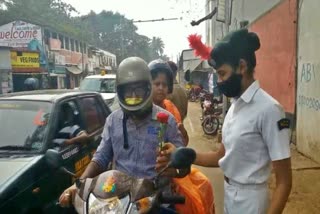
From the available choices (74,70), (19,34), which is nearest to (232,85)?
(19,34)

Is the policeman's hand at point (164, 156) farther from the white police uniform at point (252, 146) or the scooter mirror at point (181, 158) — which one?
the white police uniform at point (252, 146)

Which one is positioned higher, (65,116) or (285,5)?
(285,5)

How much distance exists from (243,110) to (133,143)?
721 mm

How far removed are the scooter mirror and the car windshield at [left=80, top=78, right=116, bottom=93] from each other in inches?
489

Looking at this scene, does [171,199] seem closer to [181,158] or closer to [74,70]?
[181,158]

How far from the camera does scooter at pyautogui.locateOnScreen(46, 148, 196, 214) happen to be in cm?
193

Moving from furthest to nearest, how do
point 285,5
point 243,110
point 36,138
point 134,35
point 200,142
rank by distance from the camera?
point 134,35 → point 200,142 → point 285,5 → point 36,138 → point 243,110

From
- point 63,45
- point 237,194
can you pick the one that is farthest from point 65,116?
point 63,45

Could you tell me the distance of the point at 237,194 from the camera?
2.23 metres

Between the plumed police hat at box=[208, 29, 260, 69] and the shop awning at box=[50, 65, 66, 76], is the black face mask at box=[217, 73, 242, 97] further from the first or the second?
the shop awning at box=[50, 65, 66, 76]

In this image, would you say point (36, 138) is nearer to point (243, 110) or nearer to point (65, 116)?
point (65, 116)

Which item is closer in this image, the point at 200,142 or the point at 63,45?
the point at 200,142

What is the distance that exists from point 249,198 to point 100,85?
1276 centimetres

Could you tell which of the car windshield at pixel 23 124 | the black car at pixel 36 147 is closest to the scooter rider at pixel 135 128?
the black car at pixel 36 147
